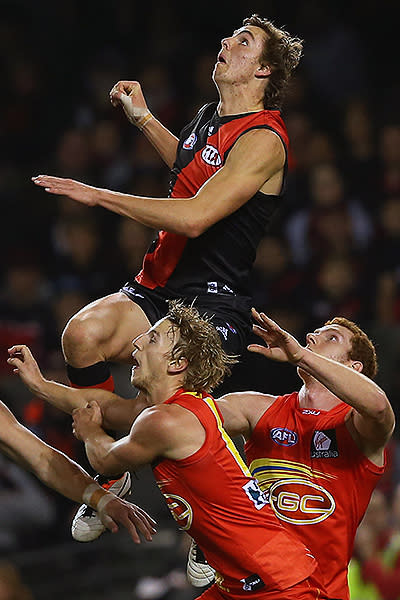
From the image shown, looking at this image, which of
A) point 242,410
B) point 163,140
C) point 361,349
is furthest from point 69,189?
point 361,349

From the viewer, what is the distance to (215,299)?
4.03 meters

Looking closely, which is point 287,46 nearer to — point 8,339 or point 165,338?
point 165,338

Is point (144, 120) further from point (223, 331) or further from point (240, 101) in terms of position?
point (223, 331)

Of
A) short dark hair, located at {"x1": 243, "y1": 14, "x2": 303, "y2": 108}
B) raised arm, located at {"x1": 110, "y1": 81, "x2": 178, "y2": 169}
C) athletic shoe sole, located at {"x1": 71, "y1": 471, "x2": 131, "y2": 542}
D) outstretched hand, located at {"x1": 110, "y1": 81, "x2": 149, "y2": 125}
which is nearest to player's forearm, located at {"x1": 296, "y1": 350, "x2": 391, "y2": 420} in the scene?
athletic shoe sole, located at {"x1": 71, "y1": 471, "x2": 131, "y2": 542}

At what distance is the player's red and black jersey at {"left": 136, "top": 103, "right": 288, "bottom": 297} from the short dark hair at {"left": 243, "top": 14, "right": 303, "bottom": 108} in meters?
0.09

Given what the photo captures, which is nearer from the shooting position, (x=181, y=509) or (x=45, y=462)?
(x=181, y=509)

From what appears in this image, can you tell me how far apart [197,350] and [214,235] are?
597 millimetres

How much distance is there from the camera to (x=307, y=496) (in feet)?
13.2

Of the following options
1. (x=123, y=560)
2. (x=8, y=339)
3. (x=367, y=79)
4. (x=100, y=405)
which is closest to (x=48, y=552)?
(x=123, y=560)

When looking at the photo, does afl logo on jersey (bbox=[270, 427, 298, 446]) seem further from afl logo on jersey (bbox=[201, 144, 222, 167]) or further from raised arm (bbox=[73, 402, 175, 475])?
afl logo on jersey (bbox=[201, 144, 222, 167])

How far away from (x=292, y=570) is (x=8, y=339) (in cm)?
444

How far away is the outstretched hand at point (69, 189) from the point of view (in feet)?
11.5

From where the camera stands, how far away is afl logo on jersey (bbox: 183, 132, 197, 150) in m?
4.13

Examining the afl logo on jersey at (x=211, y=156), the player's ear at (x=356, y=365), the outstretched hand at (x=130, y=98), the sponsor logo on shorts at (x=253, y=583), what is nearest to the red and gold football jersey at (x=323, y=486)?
the player's ear at (x=356, y=365)
